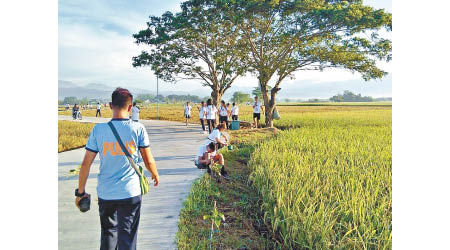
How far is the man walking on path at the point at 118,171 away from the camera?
1771 mm

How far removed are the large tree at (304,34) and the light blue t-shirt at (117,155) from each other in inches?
308

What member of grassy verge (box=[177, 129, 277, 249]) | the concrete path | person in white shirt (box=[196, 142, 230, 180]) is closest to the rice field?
grassy verge (box=[177, 129, 277, 249])

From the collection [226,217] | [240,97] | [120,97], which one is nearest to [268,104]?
[226,217]

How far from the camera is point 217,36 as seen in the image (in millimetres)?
10586

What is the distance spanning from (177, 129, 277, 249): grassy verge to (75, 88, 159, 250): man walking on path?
651mm

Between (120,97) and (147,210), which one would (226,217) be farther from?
(120,97)

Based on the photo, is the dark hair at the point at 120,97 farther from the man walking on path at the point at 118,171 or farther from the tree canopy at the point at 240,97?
the tree canopy at the point at 240,97

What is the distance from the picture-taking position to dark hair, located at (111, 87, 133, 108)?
5.97 ft

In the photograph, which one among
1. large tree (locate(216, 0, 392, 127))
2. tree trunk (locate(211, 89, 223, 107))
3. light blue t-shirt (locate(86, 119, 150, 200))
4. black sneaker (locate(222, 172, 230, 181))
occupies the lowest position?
black sneaker (locate(222, 172, 230, 181))

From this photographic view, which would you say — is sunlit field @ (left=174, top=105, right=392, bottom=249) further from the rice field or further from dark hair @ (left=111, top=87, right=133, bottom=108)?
dark hair @ (left=111, top=87, right=133, bottom=108)

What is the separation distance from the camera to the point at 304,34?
974 centimetres

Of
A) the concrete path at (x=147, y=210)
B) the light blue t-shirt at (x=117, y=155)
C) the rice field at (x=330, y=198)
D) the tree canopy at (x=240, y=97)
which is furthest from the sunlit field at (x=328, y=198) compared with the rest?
the tree canopy at (x=240, y=97)

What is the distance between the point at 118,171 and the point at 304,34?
9585 mm
